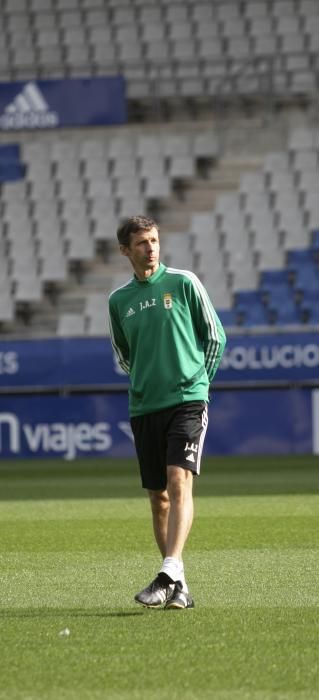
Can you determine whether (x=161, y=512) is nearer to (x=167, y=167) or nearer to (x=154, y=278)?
(x=154, y=278)

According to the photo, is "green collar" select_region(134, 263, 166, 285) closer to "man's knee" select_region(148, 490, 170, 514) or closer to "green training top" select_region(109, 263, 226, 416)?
"green training top" select_region(109, 263, 226, 416)

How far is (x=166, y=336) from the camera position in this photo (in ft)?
23.7

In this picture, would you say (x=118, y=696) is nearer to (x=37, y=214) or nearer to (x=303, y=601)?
(x=303, y=601)

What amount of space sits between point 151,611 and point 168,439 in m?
0.82

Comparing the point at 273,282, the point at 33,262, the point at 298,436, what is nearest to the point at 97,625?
the point at 298,436

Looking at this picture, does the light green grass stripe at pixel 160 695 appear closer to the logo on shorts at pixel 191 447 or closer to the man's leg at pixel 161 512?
the logo on shorts at pixel 191 447

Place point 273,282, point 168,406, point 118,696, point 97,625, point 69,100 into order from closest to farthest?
1. point 118,696
2. point 97,625
3. point 168,406
4. point 273,282
5. point 69,100

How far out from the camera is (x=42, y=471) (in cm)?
2092

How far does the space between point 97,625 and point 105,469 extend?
14539mm

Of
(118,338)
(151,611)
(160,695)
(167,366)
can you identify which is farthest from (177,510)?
(160,695)

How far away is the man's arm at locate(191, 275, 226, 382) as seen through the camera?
7277 mm

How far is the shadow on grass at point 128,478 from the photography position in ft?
53.3

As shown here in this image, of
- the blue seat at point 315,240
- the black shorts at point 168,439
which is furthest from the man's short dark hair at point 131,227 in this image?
the blue seat at point 315,240

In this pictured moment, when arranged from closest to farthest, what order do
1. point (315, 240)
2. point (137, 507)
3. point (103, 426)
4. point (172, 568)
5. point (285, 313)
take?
1. point (172, 568)
2. point (137, 507)
3. point (103, 426)
4. point (285, 313)
5. point (315, 240)
